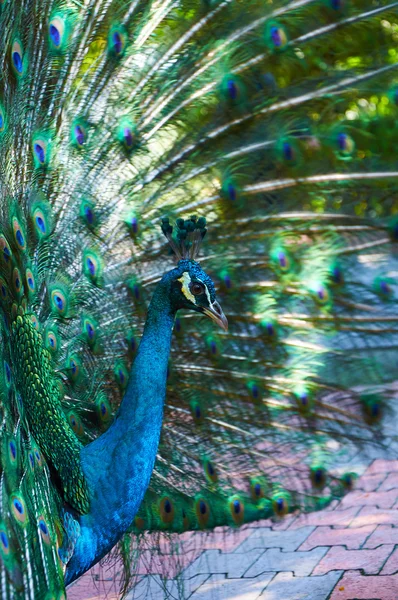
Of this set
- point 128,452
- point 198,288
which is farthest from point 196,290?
point 128,452

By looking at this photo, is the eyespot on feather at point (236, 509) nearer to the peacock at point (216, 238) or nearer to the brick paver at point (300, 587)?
the peacock at point (216, 238)

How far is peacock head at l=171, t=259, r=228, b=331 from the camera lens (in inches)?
84.1

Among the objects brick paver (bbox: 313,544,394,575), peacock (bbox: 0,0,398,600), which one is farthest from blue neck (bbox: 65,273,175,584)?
brick paver (bbox: 313,544,394,575)

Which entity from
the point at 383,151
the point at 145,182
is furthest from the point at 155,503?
the point at 383,151

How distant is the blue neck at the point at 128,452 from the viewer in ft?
6.92

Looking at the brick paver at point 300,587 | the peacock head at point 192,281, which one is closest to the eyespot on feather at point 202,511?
the brick paver at point 300,587

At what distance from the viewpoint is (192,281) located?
2145mm

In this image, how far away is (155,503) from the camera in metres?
2.62

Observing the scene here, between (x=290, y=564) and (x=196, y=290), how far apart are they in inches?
56.8

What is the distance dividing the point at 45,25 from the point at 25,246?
61 centimetres

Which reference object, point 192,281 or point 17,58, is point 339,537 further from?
point 17,58

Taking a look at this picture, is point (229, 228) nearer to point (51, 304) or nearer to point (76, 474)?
point (51, 304)

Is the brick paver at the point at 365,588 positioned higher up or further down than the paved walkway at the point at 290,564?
further down

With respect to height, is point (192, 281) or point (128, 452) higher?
point (192, 281)
